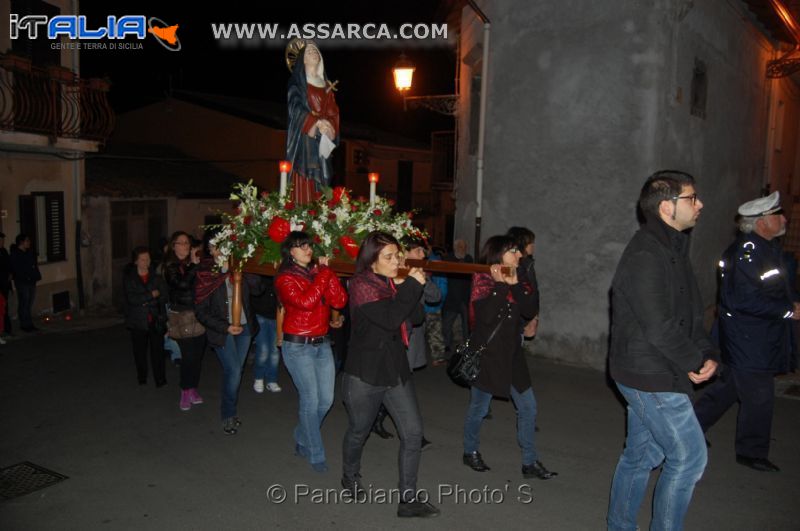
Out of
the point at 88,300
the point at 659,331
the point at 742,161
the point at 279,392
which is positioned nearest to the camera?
the point at 659,331

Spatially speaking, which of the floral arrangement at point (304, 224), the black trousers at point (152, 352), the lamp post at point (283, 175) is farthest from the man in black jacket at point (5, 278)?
the lamp post at point (283, 175)

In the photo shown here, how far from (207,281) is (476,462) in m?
3.07

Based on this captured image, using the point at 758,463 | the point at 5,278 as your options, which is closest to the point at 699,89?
the point at 758,463

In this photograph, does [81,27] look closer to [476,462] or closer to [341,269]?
[341,269]

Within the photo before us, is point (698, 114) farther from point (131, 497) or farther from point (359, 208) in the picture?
point (131, 497)

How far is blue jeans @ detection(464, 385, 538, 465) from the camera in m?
4.98

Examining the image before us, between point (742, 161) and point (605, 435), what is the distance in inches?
344

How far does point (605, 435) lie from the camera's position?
20.6 feet

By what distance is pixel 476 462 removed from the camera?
5352 millimetres

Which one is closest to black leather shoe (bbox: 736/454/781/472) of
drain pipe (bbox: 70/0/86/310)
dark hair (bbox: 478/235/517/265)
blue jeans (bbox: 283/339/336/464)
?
dark hair (bbox: 478/235/517/265)

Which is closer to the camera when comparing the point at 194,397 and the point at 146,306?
the point at 194,397

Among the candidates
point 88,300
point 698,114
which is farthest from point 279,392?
point 88,300

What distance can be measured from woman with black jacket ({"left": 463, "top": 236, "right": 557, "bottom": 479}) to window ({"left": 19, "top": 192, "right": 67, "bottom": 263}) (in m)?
10.9

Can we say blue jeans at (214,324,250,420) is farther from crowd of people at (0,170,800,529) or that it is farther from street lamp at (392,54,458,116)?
street lamp at (392,54,458,116)
